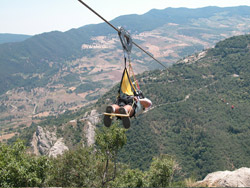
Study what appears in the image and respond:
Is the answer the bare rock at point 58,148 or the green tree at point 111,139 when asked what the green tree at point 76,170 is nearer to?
the green tree at point 111,139

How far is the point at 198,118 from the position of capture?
297ft

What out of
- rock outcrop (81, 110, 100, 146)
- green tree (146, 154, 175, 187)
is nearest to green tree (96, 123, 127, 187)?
green tree (146, 154, 175, 187)

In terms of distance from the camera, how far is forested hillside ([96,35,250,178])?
72125mm

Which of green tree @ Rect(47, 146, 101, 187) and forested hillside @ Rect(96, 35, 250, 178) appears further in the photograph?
forested hillside @ Rect(96, 35, 250, 178)

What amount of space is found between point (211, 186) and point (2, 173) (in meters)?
16.8

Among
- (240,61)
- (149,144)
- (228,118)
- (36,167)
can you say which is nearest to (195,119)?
(228,118)

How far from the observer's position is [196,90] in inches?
4267

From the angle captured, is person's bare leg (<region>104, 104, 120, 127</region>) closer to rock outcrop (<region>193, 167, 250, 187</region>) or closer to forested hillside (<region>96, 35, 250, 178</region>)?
rock outcrop (<region>193, 167, 250, 187</region>)

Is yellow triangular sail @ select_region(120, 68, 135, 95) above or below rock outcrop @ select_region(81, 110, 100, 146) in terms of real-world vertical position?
above

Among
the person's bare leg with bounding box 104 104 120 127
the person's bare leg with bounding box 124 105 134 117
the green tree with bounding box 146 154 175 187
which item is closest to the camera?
the person's bare leg with bounding box 104 104 120 127

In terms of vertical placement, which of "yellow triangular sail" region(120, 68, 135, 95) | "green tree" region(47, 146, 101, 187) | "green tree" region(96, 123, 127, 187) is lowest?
"green tree" region(47, 146, 101, 187)

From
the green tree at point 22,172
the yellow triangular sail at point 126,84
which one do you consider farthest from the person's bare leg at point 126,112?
the green tree at point 22,172

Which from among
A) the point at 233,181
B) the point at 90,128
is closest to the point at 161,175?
the point at 233,181

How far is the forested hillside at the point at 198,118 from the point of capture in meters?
72.1
